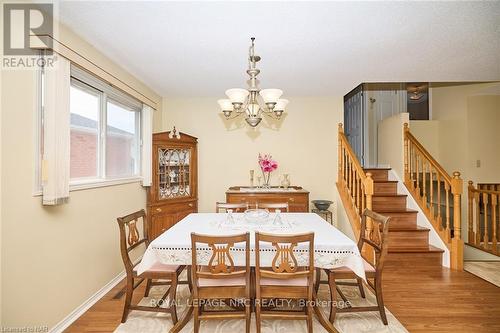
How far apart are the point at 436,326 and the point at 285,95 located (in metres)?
3.56

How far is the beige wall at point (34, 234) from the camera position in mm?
1749

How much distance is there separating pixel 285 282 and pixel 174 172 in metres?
2.79

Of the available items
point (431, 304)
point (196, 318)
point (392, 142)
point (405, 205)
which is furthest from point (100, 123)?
point (392, 142)

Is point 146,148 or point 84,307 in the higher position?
point 146,148

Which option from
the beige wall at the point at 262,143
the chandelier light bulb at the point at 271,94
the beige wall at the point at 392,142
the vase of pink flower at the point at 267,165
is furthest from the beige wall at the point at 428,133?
the chandelier light bulb at the point at 271,94

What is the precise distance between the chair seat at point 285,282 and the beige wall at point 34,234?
64.4 inches

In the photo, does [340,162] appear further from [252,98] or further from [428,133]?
[252,98]

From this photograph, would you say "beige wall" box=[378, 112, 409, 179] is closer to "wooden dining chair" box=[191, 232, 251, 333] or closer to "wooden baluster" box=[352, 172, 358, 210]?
"wooden baluster" box=[352, 172, 358, 210]

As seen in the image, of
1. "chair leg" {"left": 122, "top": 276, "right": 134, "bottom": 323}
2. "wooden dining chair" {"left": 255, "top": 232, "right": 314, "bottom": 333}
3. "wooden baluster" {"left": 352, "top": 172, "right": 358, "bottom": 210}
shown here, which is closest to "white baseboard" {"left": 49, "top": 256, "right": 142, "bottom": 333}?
"chair leg" {"left": 122, "top": 276, "right": 134, "bottom": 323}

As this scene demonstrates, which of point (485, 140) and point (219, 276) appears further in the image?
point (485, 140)

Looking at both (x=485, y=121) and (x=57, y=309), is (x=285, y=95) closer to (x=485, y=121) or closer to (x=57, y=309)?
(x=485, y=121)

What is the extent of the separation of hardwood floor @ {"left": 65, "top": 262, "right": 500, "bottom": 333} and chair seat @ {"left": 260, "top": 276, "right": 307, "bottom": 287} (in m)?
1.00

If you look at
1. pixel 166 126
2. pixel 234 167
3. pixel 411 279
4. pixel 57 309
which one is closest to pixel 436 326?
pixel 411 279

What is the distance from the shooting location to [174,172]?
14.0 ft
